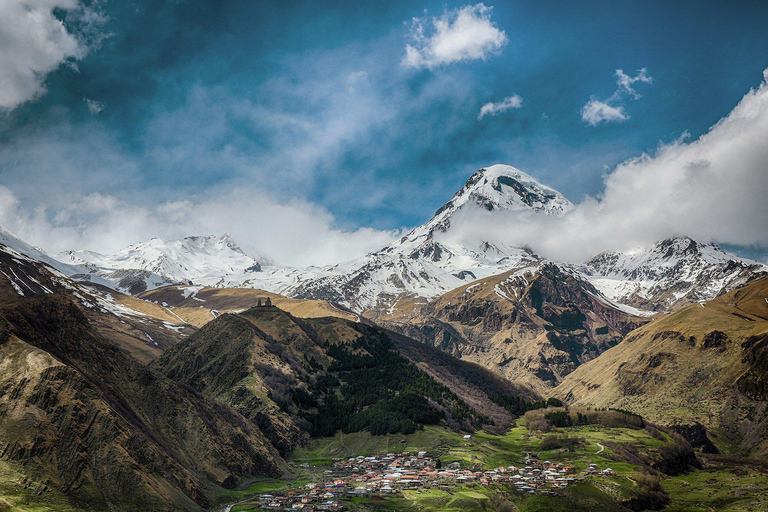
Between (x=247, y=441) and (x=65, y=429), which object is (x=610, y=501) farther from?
(x=65, y=429)

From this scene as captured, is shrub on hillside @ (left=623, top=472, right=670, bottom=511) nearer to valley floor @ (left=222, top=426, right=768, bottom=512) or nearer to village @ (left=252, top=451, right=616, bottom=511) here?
valley floor @ (left=222, top=426, right=768, bottom=512)

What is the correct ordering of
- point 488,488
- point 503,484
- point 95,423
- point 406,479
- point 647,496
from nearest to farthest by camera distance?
point 95,423, point 488,488, point 406,479, point 503,484, point 647,496

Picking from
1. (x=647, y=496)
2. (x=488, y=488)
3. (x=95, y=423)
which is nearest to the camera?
(x=95, y=423)

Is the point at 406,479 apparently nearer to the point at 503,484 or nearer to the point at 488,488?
the point at 488,488

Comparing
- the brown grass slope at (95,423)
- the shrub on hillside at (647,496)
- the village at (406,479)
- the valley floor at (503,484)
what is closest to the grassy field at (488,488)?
the valley floor at (503,484)

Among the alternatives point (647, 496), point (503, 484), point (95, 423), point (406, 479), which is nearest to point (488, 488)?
point (503, 484)

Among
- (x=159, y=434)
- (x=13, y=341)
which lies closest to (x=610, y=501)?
(x=159, y=434)

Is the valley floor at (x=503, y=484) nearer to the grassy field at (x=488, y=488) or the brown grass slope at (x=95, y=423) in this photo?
the grassy field at (x=488, y=488)
